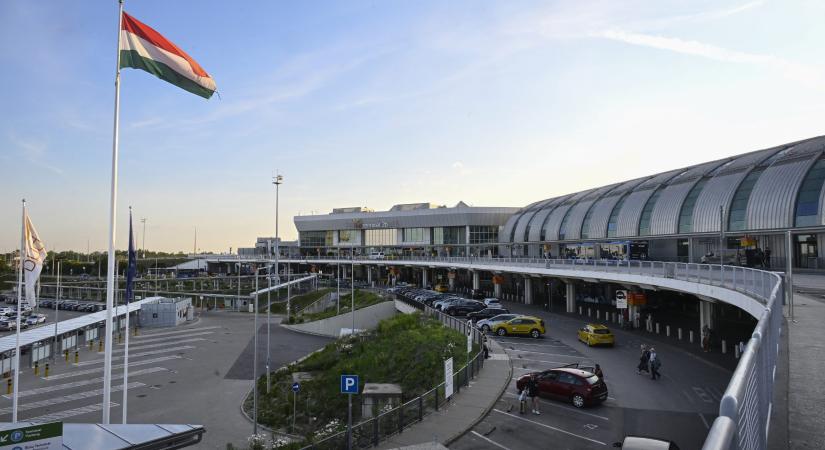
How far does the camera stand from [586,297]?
55.4m

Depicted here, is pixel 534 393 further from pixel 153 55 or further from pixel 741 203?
pixel 741 203

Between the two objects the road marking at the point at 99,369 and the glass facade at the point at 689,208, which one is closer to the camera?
the road marking at the point at 99,369

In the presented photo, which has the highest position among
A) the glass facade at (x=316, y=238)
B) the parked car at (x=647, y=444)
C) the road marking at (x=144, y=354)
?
the glass facade at (x=316, y=238)

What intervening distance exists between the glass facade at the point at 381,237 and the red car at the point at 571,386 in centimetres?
8825

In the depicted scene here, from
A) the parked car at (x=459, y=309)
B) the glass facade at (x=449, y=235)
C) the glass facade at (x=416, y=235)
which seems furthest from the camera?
Answer: the glass facade at (x=416, y=235)

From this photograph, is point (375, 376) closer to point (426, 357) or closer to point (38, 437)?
point (426, 357)

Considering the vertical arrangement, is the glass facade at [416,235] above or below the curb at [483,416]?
above

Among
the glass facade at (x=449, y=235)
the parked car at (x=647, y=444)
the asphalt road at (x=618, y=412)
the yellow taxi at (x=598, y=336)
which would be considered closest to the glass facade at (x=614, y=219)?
the yellow taxi at (x=598, y=336)

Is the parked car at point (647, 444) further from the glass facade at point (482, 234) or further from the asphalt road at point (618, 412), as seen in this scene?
the glass facade at point (482, 234)

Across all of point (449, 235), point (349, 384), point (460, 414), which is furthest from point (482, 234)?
point (349, 384)

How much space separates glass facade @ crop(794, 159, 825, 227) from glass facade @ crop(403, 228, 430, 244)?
71.8 metres

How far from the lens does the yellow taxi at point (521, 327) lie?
35500 millimetres

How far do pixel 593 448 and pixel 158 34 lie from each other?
18.3 meters

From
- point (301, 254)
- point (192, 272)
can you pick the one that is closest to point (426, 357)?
point (301, 254)
